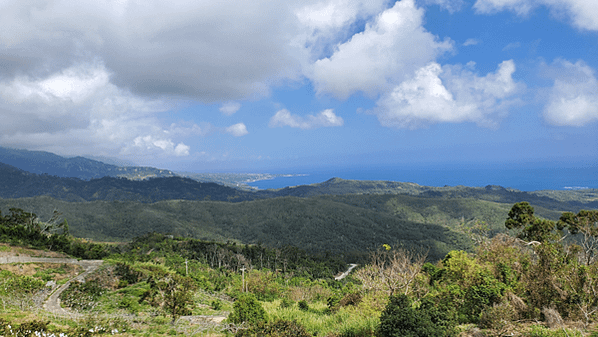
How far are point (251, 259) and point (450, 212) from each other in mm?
178695

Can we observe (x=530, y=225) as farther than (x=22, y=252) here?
Yes

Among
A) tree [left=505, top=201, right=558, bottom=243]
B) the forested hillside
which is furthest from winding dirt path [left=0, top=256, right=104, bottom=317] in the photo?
the forested hillside

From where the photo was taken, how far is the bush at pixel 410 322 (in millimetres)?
9156

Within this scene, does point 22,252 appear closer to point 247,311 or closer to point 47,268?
point 47,268

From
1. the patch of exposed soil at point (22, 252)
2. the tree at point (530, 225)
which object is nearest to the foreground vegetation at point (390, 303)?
the tree at point (530, 225)

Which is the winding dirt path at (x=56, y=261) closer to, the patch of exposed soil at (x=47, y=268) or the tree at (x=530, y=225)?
the patch of exposed soil at (x=47, y=268)

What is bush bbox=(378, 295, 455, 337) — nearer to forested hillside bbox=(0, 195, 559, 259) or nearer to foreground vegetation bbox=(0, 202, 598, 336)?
foreground vegetation bbox=(0, 202, 598, 336)

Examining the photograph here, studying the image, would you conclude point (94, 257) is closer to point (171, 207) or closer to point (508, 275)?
point (508, 275)

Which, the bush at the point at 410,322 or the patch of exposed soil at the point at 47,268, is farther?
the patch of exposed soil at the point at 47,268

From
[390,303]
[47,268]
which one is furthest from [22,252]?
[390,303]

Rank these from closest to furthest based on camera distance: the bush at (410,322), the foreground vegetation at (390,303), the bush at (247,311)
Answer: the bush at (410,322), the foreground vegetation at (390,303), the bush at (247,311)

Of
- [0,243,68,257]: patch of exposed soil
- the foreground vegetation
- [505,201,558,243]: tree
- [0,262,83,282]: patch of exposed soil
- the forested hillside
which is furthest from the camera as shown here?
the forested hillside

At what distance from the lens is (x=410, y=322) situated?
9.27 m

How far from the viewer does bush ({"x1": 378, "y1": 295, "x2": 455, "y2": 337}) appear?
916 centimetres
